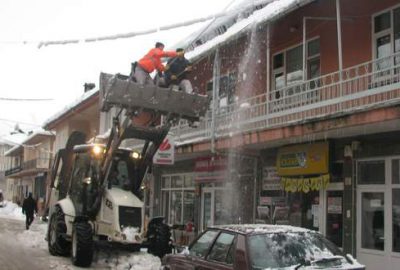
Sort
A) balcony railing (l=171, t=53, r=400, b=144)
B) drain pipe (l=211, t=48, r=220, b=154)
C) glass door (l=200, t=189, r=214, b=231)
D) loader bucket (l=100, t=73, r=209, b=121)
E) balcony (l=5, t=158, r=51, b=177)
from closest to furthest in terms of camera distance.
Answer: balcony railing (l=171, t=53, r=400, b=144)
loader bucket (l=100, t=73, r=209, b=121)
drain pipe (l=211, t=48, r=220, b=154)
glass door (l=200, t=189, r=214, b=231)
balcony (l=5, t=158, r=51, b=177)

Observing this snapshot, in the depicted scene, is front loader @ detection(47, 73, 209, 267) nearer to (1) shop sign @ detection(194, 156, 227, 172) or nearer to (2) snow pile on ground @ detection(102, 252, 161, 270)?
(2) snow pile on ground @ detection(102, 252, 161, 270)

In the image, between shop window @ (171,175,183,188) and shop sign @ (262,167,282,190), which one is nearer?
shop sign @ (262,167,282,190)

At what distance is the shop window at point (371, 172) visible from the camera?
1318cm

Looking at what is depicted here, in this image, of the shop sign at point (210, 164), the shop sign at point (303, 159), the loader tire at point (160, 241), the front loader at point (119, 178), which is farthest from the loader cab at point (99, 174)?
the shop sign at point (210, 164)

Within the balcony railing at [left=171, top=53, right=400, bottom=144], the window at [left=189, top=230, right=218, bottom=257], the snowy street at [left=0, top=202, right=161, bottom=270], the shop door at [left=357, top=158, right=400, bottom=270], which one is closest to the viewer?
the window at [left=189, top=230, right=218, bottom=257]

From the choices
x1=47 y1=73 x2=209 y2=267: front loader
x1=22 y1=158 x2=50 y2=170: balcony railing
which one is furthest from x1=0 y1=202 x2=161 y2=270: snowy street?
x1=22 y1=158 x2=50 y2=170: balcony railing

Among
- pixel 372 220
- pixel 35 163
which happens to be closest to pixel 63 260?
pixel 372 220

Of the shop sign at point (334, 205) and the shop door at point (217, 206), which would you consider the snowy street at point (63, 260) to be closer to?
the shop sign at point (334, 205)

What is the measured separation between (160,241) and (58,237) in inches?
120

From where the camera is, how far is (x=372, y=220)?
13.3 metres

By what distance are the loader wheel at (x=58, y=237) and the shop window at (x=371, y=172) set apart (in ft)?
25.3

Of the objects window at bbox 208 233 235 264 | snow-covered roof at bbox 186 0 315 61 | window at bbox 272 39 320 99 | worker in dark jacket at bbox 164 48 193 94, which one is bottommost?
window at bbox 208 233 235 264

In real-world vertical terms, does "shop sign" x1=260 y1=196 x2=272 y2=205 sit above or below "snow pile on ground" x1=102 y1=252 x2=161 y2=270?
above

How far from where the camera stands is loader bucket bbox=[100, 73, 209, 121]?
12883 millimetres
